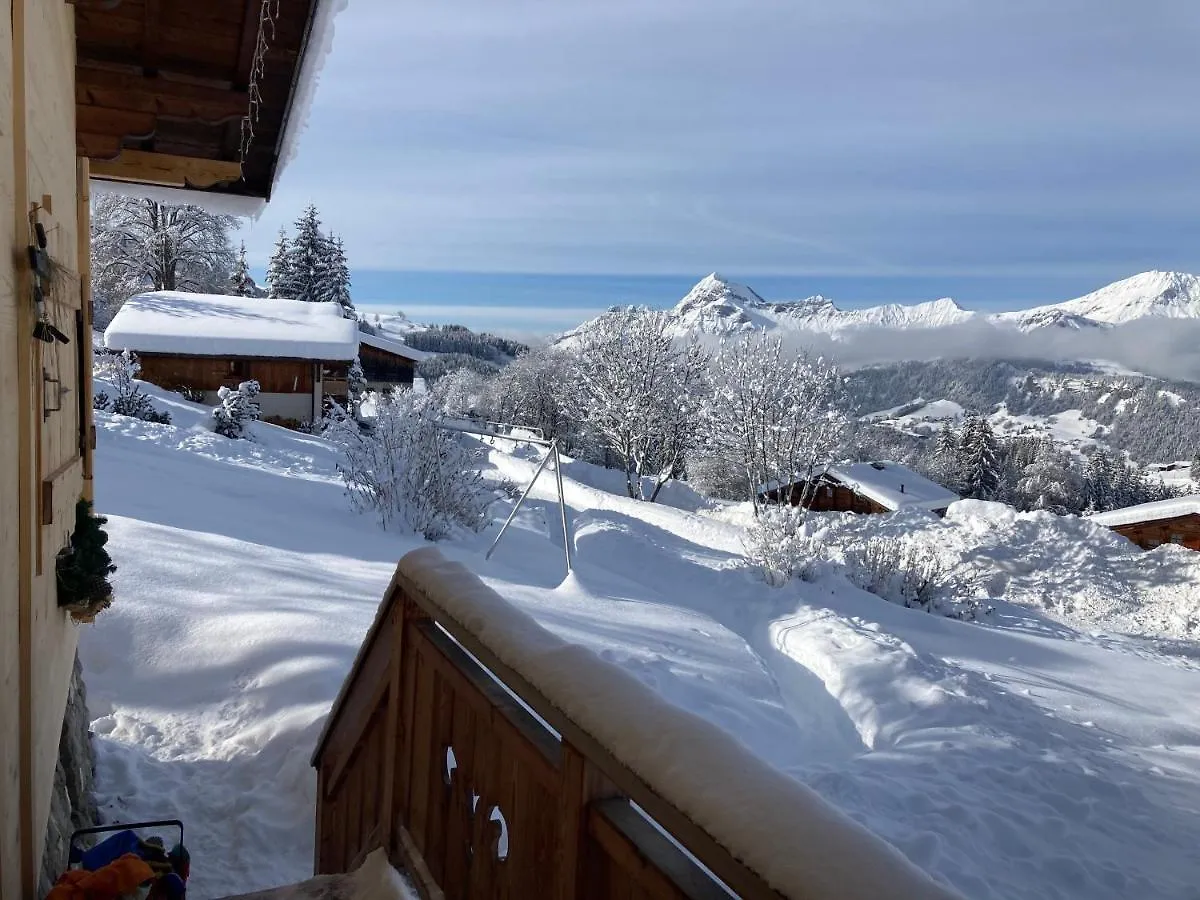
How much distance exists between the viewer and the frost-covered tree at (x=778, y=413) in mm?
24500

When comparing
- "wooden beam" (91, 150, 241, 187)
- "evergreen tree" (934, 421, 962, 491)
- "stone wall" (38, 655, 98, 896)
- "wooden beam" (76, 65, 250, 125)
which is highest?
"wooden beam" (76, 65, 250, 125)

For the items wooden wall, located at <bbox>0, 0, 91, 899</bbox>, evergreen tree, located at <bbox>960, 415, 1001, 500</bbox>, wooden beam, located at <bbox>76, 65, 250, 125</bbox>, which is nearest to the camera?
wooden wall, located at <bbox>0, 0, 91, 899</bbox>

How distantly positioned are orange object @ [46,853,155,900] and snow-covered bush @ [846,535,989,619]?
1053 centimetres

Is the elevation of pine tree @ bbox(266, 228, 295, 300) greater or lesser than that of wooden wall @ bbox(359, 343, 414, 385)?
greater

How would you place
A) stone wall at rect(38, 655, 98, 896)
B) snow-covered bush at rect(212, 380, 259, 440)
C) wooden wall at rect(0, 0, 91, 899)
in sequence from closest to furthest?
wooden wall at rect(0, 0, 91, 899), stone wall at rect(38, 655, 98, 896), snow-covered bush at rect(212, 380, 259, 440)

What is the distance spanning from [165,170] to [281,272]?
35.4m

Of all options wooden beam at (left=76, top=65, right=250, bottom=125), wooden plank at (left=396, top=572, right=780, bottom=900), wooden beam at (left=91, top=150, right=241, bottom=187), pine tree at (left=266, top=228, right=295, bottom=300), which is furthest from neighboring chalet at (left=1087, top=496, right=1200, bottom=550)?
pine tree at (left=266, top=228, right=295, bottom=300)

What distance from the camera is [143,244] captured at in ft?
93.1

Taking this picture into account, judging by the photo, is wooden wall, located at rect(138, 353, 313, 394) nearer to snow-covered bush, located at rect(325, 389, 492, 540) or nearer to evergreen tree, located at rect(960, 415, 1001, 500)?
snow-covered bush, located at rect(325, 389, 492, 540)

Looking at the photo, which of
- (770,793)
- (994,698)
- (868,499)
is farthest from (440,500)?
(868,499)

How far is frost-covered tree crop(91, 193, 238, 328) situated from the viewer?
2756 centimetres

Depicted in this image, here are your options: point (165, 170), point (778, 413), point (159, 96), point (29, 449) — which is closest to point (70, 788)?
point (29, 449)

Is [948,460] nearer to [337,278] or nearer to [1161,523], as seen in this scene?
[1161,523]

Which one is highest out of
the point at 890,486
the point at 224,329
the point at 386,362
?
the point at 224,329
